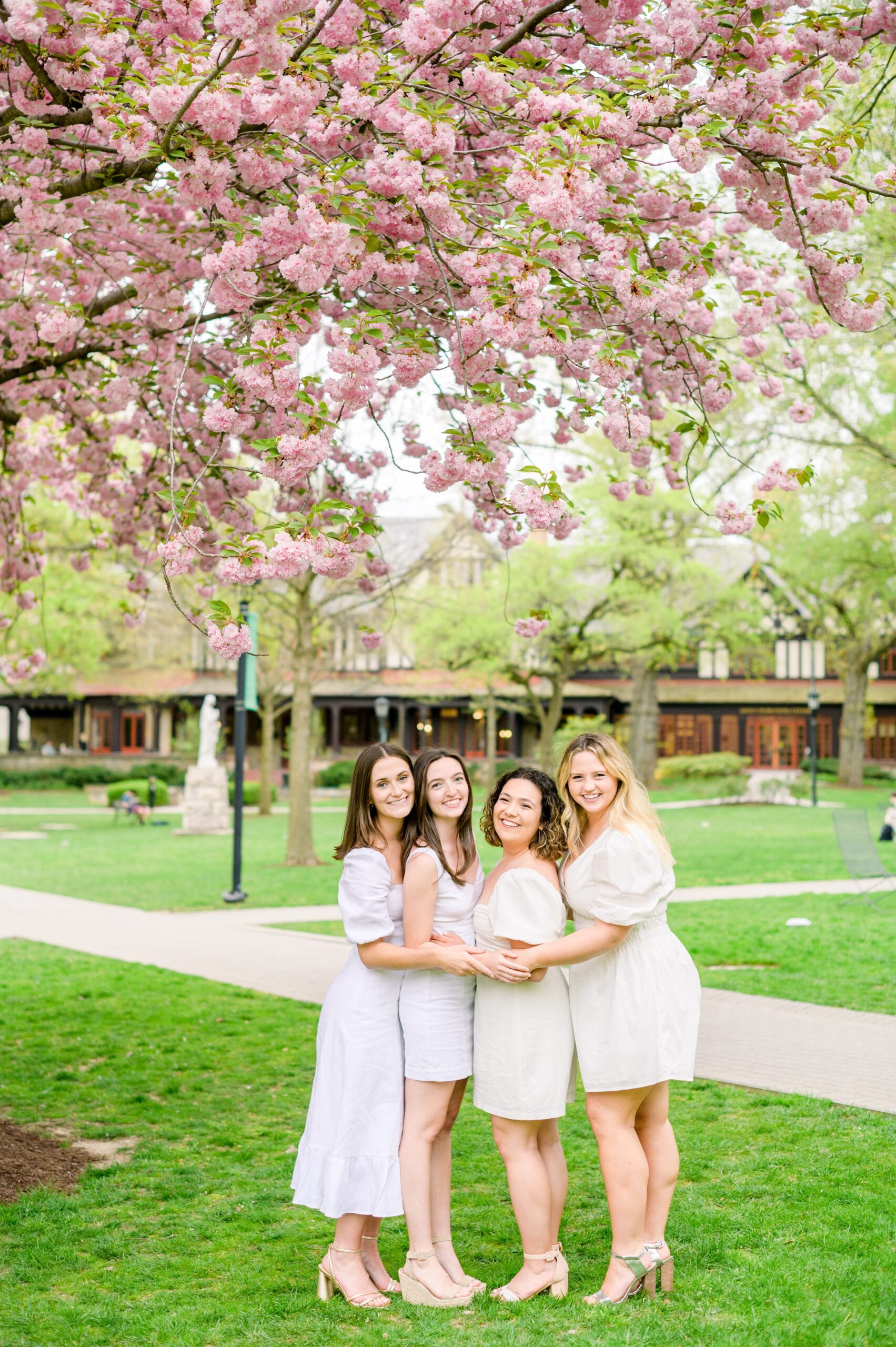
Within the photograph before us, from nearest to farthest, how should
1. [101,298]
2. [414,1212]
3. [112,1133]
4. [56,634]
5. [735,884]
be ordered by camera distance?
[414,1212] < [112,1133] < [101,298] < [735,884] < [56,634]

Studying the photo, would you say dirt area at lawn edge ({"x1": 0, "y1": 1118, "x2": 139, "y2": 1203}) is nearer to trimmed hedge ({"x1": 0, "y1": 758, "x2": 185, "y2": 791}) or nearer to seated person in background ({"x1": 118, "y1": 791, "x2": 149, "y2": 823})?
seated person in background ({"x1": 118, "y1": 791, "x2": 149, "y2": 823})

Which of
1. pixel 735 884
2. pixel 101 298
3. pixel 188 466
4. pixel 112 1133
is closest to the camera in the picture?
pixel 112 1133

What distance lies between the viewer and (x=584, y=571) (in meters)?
31.8

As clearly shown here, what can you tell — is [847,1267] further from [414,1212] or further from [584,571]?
[584,571]

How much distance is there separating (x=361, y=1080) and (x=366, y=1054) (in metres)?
0.09

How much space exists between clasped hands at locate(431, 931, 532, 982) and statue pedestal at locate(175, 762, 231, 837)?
2374 centimetres

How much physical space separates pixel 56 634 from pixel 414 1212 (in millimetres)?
28175

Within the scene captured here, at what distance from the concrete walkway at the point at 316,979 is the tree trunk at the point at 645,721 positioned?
25.8 m

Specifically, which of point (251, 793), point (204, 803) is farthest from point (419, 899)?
point (251, 793)

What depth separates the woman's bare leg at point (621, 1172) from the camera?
4113 millimetres

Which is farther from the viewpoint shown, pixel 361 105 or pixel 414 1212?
pixel 361 105

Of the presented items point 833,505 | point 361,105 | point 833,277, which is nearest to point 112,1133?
point 361,105

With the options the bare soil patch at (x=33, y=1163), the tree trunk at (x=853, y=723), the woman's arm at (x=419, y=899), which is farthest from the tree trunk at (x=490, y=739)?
the woman's arm at (x=419, y=899)

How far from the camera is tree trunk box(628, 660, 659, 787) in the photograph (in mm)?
40062
